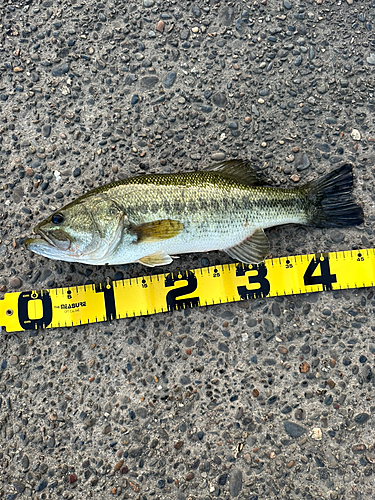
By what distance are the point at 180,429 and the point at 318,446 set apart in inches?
45.7

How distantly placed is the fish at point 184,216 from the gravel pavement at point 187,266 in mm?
265

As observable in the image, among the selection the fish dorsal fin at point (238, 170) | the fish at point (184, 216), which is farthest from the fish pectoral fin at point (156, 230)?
the fish dorsal fin at point (238, 170)

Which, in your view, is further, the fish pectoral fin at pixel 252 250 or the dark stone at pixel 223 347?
the dark stone at pixel 223 347

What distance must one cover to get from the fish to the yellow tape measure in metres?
0.25

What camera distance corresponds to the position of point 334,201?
2.99 m

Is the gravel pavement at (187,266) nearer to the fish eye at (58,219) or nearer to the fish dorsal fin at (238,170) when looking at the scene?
the fish dorsal fin at (238,170)

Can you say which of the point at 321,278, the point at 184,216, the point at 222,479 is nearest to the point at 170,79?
the point at 184,216

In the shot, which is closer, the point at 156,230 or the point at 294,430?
the point at 156,230

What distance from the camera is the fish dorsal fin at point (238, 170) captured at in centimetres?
300

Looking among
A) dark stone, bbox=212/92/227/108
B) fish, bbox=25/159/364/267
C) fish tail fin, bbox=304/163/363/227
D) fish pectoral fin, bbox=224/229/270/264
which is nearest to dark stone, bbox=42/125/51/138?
fish, bbox=25/159/364/267

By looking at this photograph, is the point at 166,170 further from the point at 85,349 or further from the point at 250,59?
the point at 85,349

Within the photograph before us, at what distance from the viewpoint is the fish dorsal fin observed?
9.86 ft

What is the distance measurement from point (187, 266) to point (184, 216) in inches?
23.0

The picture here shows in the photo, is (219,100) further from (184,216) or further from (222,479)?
(222,479)
